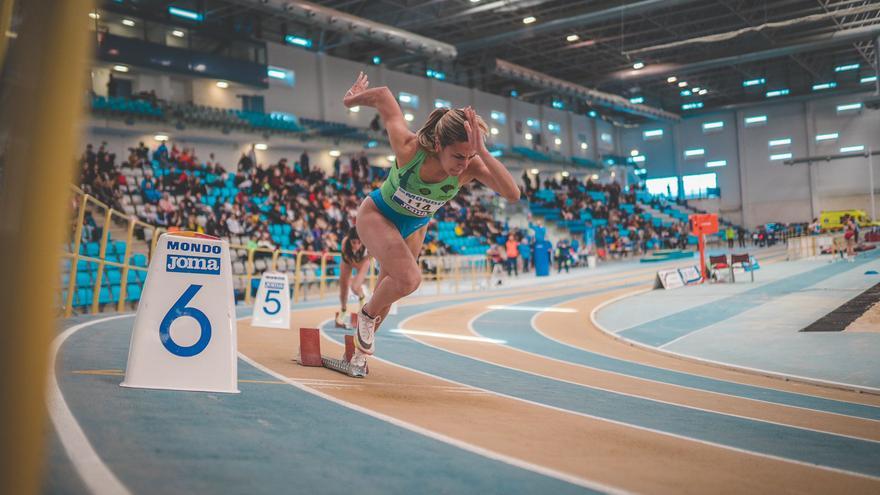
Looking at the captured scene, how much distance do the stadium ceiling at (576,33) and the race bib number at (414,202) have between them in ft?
71.5

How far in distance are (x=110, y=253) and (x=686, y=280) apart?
14.6m

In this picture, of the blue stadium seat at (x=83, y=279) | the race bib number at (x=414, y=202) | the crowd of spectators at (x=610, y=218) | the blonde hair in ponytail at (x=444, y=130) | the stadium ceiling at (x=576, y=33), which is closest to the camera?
the blonde hair in ponytail at (x=444, y=130)

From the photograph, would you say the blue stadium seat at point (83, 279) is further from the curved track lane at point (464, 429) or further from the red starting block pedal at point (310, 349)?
the red starting block pedal at point (310, 349)

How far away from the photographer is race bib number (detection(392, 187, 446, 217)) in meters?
4.32

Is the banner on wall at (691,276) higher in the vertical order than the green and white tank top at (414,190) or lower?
lower

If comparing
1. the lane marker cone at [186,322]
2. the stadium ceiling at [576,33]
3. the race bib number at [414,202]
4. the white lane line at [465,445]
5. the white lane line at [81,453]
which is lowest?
the white lane line at [465,445]

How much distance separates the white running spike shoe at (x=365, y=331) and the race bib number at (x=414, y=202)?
0.90m

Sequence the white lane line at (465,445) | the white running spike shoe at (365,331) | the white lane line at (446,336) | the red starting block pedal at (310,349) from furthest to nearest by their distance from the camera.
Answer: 1. the white lane line at (446,336)
2. the red starting block pedal at (310,349)
3. the white running spike shoe at (365,331)
4. the white lane line at (465,445)

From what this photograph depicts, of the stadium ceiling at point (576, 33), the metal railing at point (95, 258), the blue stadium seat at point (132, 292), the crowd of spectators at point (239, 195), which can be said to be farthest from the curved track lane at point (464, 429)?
the stadium ceiling at point (576, 33)

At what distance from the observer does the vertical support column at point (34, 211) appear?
896mm

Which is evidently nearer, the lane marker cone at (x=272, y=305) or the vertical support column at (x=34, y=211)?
the vertical support column at (x=34, y=211)

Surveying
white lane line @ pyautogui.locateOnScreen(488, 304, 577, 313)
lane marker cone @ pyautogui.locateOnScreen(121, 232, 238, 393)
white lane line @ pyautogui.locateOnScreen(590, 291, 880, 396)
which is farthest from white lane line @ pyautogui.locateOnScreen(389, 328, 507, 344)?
lane marker cone @ pyautogui.locateOnScreen(121, 232, 238, 393)

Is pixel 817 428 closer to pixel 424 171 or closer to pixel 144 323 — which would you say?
pixel 424 171

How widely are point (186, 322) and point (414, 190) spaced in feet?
5.44
